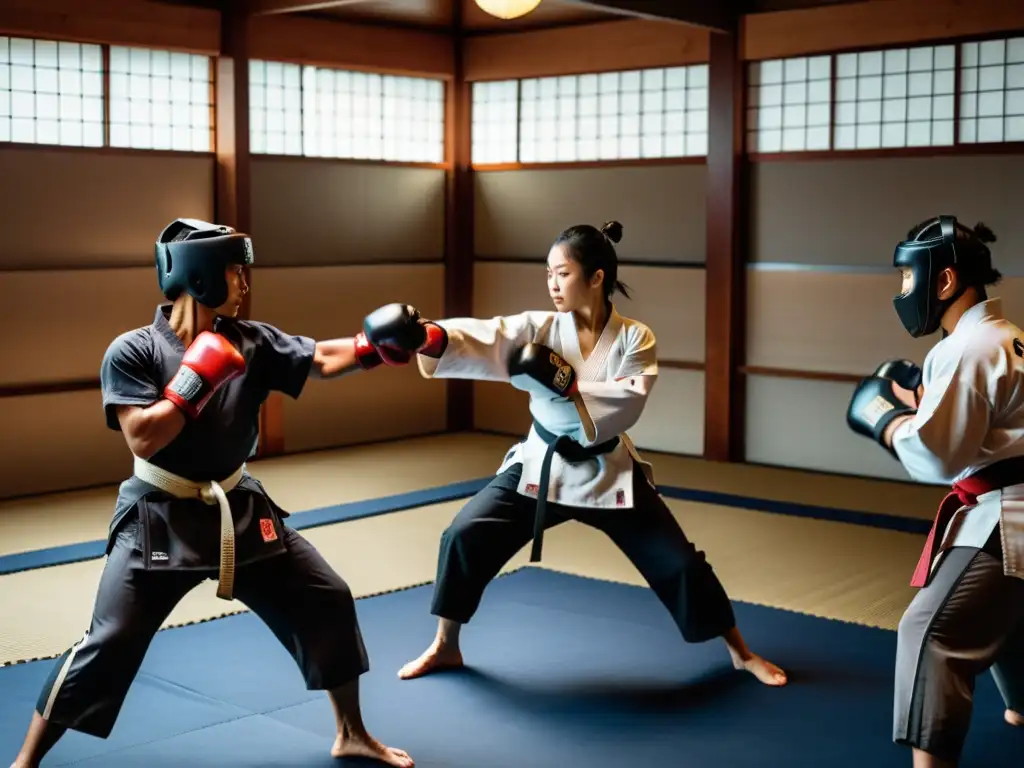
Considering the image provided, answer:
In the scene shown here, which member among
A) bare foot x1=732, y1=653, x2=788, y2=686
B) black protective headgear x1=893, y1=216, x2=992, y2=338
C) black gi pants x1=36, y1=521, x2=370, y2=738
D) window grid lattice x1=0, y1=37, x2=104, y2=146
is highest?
window grid lattice x1=0, y1=37, x2=104, y2=146

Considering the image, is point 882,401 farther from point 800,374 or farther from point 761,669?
point 800,374

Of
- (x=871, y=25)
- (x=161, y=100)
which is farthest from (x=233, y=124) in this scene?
(x=871, y=25)

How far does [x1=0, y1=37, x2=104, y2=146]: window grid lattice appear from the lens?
19.9ft

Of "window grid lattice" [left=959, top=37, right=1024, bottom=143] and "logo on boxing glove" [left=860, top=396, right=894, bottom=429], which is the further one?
"window grid lattice" [left=959, top=37, right=1024, bottom=143]

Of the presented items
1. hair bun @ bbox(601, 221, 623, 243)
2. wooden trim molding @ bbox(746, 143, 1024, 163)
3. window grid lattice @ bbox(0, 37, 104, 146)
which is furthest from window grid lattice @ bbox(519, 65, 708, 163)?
hair bun @ bbox(601, 221, 623, 243)

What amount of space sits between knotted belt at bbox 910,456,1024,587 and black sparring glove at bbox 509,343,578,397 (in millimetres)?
1021

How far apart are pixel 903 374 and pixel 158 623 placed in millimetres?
1720

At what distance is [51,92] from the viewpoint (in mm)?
6215

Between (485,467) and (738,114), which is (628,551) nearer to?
(485,467)

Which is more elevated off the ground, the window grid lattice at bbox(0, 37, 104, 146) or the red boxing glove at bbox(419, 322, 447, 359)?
the window grid lattice at bbox(0, 37, 104, 146)

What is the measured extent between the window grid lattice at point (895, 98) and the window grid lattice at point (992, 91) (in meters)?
0.07

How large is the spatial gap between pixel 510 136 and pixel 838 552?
12.9 ft

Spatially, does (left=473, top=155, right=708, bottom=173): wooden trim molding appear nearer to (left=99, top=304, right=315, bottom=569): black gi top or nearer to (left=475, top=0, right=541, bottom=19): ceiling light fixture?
(left=475, top=0, right=541, bottom=19): ceiling light fixture

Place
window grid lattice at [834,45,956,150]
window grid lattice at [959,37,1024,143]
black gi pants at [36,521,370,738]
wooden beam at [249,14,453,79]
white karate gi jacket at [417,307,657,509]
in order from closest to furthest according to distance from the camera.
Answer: black gi pants at [36,521,370,738] → white karate gi jacket at [417,307,657,509] → window grid lattice at [959,37,1024,143] → window grid lattice at [834,45,956,150] → wooden beam at [249,14,453,79]
